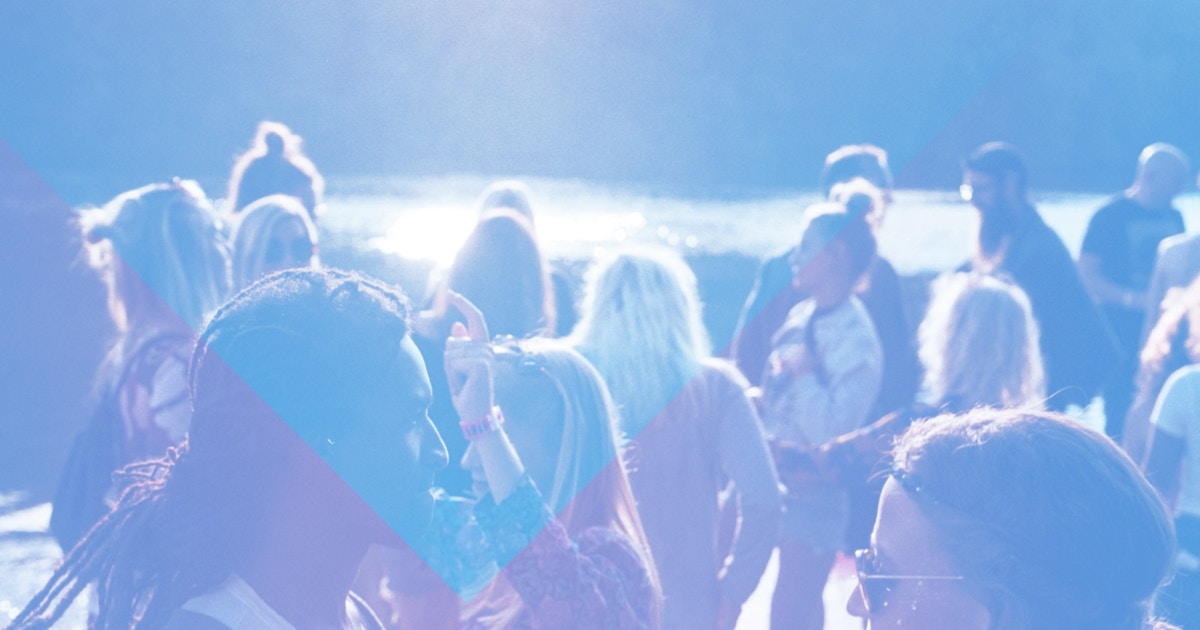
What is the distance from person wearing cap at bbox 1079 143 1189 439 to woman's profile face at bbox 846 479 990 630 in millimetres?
5013

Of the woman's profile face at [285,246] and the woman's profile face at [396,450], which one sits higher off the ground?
the woman's profile face at [285,246]

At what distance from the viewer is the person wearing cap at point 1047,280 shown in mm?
5000

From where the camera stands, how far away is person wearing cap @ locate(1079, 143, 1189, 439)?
6281 millimetres

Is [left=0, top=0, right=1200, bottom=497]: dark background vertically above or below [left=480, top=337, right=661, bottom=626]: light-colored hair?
above

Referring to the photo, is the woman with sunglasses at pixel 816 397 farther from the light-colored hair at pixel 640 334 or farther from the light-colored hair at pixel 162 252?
the light-colored hair at pixel 162 252

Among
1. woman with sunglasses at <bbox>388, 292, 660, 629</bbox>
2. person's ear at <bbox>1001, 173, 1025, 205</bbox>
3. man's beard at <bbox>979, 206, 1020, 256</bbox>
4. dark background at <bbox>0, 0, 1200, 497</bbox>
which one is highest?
dark background at <bbox>0, 0, 1200, 497</bbox>

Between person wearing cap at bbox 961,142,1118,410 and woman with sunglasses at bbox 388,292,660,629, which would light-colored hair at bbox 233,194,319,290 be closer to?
woman with sunglasses at bbox 388,292,660,629

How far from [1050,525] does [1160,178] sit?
5478 millimetres

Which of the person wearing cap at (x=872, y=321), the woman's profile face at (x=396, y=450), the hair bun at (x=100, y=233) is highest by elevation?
the person wearing cap at (x=872, y=321)

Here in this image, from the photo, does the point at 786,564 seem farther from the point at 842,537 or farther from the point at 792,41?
the point at 792,41

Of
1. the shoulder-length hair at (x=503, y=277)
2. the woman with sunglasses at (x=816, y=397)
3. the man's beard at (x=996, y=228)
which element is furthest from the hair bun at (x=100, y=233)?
the man's beard at (x=996, y=228)

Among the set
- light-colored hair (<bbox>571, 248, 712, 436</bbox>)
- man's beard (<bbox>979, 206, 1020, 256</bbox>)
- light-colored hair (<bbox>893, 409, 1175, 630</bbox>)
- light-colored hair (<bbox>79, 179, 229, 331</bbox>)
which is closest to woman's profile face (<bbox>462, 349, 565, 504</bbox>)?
light-colored hair (<bbox>571, 248, 712, 436</bbox>)

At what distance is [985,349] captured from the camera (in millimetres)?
3875

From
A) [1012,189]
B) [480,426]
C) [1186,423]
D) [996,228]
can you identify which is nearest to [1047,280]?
[996,228]
